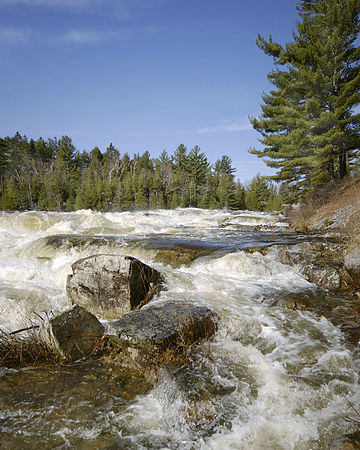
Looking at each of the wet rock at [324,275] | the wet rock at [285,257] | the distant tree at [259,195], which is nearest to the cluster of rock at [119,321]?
the wet rock at [324,275]

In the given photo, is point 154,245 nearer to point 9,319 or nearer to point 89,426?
point 9,319

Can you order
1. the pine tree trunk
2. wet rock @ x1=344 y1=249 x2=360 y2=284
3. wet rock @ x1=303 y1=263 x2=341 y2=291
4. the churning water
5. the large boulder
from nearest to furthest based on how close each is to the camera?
1. the churning water
2. the large boulder
3. wet rock @ x1=344 y1=249 x2=360 y2=284
4. wet rock @ x1=303 y1=263 x2=341 y2=291
5. the pine tree trunk

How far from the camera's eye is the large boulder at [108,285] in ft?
16.3

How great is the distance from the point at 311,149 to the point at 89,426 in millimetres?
18514

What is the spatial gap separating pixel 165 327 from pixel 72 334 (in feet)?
4.30

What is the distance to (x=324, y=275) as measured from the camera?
6.62m

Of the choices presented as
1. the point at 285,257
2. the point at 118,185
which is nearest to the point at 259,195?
the point at 118,185

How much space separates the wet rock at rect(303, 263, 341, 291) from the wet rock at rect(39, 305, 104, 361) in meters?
5.46

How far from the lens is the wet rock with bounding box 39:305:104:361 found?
11.6ft

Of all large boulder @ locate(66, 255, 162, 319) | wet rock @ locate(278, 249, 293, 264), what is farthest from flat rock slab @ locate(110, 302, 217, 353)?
wet rock @ locate(278, 249, 293, 264)

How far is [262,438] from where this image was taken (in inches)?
93.0

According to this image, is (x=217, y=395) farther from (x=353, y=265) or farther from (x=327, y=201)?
(x=327, y=201)

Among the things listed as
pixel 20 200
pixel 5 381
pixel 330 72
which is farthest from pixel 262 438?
pixel 20 200

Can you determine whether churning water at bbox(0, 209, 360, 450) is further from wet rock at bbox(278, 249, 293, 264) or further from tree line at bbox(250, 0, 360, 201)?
tree line at bbox(250, 0, 360, 201)
